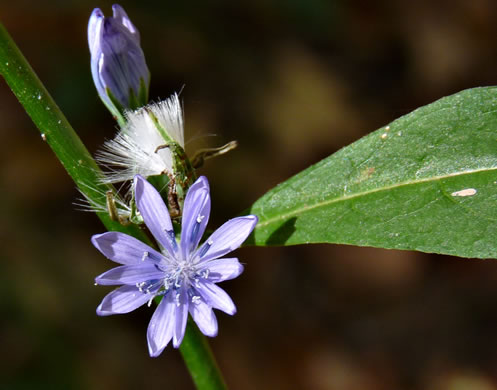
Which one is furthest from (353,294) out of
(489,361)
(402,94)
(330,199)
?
(330,199)

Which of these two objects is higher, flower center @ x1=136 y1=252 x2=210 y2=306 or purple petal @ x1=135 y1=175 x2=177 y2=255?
purple petal @ x1=135 y1=175 x2=177 y2=255

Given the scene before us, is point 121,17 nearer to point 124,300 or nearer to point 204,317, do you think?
point 124,300

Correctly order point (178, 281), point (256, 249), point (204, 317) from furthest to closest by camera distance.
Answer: point (256, 249) → point (178, 281) → point (204, 317)

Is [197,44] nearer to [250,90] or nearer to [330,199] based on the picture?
[250,90]

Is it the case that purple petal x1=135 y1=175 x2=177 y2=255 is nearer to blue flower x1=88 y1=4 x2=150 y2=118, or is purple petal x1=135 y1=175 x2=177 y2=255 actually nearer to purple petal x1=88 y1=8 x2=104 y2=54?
blue flower x1=88 y1=4 x2=150 y2=118

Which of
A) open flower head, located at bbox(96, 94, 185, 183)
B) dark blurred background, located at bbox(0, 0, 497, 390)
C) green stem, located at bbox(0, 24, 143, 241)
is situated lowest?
dark blurred background, located at bbox(0, 0, 497, 390)

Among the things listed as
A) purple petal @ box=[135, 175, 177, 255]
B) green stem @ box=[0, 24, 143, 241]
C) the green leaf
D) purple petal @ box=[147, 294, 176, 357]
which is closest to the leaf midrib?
the green leaf

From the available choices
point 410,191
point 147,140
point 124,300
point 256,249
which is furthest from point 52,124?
point 256,249
